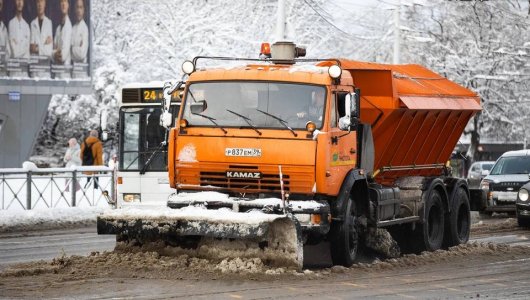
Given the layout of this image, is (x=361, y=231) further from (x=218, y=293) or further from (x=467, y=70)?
(x=467, y=70)

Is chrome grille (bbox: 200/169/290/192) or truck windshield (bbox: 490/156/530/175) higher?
chrome grille (bbox: 200/169/290/192)

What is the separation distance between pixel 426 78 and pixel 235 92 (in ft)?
17.9

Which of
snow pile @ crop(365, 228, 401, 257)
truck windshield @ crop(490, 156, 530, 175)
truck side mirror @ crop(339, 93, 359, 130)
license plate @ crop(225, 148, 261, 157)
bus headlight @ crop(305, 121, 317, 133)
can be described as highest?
truck side mirror @ crop(339, 93, 359, 130)

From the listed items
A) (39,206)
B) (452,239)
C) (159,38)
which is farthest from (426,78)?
(159,38)

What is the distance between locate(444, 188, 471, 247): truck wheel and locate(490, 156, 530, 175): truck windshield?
913cm

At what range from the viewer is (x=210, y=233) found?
1378 centimetres

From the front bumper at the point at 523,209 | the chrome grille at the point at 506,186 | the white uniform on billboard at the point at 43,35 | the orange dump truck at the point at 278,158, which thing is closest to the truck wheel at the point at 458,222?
the orange dump truck at the point at 278,158

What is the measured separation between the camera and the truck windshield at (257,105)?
14891mm

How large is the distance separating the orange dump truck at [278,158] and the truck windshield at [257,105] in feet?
0.04

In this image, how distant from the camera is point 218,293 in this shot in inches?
478

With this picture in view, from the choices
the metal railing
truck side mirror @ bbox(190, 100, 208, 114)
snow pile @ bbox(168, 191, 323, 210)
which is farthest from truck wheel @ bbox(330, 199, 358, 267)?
the metal railing

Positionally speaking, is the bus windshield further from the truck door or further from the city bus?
the truck door

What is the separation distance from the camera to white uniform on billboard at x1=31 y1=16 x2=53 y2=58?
138 feet

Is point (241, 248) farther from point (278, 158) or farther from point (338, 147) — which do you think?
point (338, 147)
